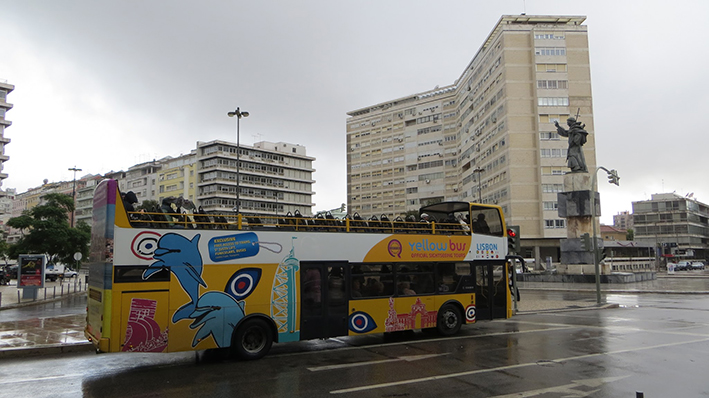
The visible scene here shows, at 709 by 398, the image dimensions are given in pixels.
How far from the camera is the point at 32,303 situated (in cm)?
2459

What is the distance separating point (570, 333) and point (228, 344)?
951 cm

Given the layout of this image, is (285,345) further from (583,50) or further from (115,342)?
(583,50)

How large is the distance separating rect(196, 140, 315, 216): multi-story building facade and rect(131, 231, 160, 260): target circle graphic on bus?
8212cm

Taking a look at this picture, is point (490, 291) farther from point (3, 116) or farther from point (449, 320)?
point (3, 116)

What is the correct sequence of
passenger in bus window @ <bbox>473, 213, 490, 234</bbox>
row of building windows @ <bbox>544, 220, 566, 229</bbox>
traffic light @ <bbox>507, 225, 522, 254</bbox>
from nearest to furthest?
passenger in bus window @ <bbox>473, 213, 490, 234</bbox> → traffic light @ <bbox>507, 225, 522, 254</bbox> → row of building windows @ <bbox>544, 220, 566, 229</bbox>

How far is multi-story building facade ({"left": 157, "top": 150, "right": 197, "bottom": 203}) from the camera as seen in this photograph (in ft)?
318

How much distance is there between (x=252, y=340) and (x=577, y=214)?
3328 centimetres

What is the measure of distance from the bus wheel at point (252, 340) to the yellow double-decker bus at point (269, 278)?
22 millimetres

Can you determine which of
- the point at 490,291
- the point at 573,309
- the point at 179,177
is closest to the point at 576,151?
the point at 573,309

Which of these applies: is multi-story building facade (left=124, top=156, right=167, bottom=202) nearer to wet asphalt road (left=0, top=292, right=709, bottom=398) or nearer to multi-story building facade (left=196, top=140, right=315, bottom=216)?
multi-story building facade (left=196, top=140, right=315, bottom=216)

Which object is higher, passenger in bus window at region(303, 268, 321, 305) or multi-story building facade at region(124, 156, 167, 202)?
multi-story building facade at region(124, 156, 167, 202)

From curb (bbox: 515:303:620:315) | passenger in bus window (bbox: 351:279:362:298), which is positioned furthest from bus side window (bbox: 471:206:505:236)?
curb (bbox: 515:303:620:315)

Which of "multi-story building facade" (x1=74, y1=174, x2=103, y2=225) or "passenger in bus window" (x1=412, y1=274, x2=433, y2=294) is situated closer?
"passenger in bus window" (x1=412, y1=274, x2=433, y2=294)

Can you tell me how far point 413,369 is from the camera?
357 inches
